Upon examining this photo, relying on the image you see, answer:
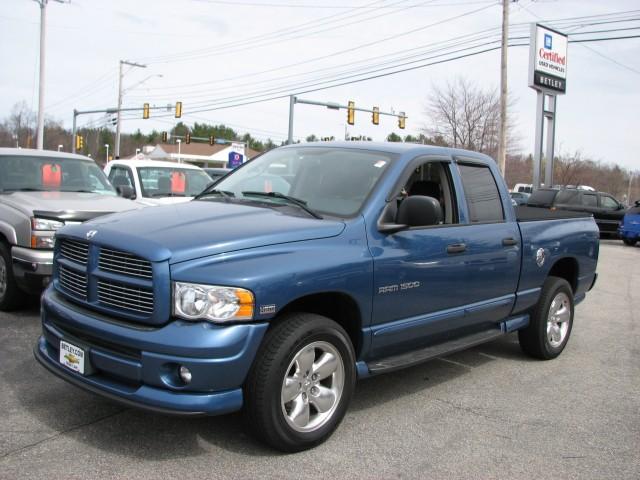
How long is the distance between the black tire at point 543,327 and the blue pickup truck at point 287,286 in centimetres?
69

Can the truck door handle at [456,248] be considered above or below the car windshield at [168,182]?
below

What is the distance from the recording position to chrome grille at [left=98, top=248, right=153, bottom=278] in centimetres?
338

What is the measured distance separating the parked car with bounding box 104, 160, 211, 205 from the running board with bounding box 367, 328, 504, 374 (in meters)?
6.42

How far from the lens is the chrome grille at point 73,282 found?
3729 millimetres

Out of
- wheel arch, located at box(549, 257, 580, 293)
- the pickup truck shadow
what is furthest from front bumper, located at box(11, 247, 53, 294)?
wheel arch, located at box(549, 257, 580, 293)

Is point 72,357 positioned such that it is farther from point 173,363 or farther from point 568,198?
point 568,198

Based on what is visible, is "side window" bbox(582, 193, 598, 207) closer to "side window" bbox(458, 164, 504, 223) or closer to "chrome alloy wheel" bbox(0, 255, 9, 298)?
"side window" bbox(458, 164, 504, 223)

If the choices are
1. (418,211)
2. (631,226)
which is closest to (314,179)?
(418,211)

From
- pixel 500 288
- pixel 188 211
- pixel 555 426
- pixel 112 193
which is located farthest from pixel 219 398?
pixel 112 193

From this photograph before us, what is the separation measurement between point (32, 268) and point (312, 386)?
147 inches

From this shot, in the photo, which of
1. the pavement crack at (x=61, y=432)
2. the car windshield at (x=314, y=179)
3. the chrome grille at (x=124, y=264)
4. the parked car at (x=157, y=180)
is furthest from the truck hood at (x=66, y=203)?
the chrome grille at (x=124, y=264)

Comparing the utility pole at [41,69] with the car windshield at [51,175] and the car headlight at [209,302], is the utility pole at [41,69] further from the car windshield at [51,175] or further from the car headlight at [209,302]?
the car headlight at [209,302]

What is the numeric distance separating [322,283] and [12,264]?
4.17m

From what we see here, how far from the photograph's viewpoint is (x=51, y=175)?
25.9 ft
